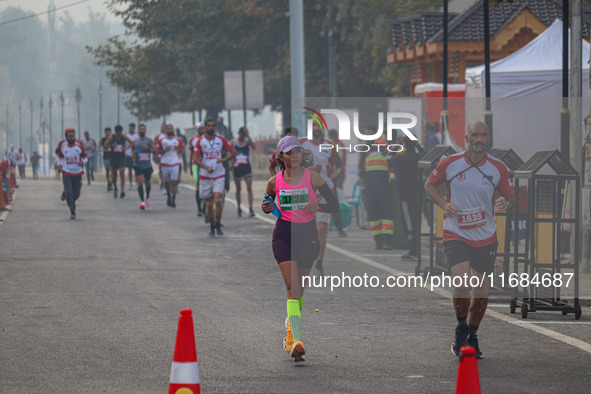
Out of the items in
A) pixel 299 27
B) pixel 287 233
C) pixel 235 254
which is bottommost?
pixel 235 254

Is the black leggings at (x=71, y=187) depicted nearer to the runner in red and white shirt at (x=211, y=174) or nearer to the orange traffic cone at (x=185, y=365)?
the runner in red and white shirt at (x=211, y=174)

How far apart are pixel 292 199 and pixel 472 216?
137 centimetres

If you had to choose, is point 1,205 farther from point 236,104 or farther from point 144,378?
point 144,378

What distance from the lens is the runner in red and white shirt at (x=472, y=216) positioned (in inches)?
331

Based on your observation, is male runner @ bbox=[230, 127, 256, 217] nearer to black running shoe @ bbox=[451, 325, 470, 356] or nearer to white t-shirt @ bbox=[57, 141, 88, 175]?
white t-shirt @ bbox=[57, 141, 88, 175]

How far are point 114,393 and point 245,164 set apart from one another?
1510 centimetres

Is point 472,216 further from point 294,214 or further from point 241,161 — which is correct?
point 241,161

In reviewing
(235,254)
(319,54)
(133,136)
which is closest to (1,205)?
(133,136)

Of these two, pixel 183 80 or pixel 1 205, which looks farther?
pixel 183 80

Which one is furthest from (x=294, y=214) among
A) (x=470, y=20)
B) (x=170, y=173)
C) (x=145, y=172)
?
(x=470, y=20)

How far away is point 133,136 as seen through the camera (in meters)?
28.5

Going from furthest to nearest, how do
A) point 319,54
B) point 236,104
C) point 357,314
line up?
point 319,54, point 236,104, point 357,314

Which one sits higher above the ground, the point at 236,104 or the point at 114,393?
the point at 236,104

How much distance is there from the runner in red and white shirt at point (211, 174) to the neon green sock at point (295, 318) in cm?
998
